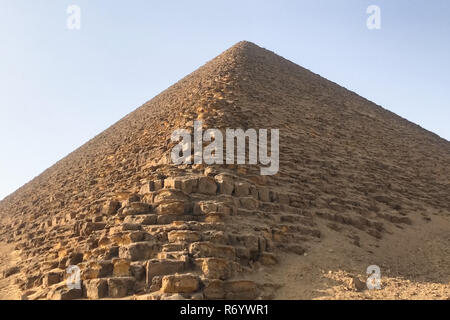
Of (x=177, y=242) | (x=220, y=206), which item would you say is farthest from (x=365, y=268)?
(x=177, y=242)

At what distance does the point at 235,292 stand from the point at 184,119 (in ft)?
20.1

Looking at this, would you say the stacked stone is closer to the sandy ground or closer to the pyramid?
the pyramid

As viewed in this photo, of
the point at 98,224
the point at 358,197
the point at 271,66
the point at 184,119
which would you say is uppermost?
the point at 271,66

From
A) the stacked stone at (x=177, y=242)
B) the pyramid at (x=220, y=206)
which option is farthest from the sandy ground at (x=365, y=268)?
the stacked stone at (x=177, y=242)

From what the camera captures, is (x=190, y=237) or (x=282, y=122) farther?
(x=282, y=122)

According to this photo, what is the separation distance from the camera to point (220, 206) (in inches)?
277

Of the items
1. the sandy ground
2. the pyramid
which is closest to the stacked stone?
the pyramid

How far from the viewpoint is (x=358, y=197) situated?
9812 mm

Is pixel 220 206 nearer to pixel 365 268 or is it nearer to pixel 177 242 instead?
pixel 177 242

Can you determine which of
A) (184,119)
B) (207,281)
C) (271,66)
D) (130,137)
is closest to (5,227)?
(130,137)

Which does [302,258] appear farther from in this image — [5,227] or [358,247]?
[5,227]

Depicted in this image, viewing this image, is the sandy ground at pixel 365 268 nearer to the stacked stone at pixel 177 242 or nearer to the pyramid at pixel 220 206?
the pyramid at pixel 220 206

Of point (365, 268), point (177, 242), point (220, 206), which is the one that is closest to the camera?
point (177, 242)

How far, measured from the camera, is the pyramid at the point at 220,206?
19.9 ft
